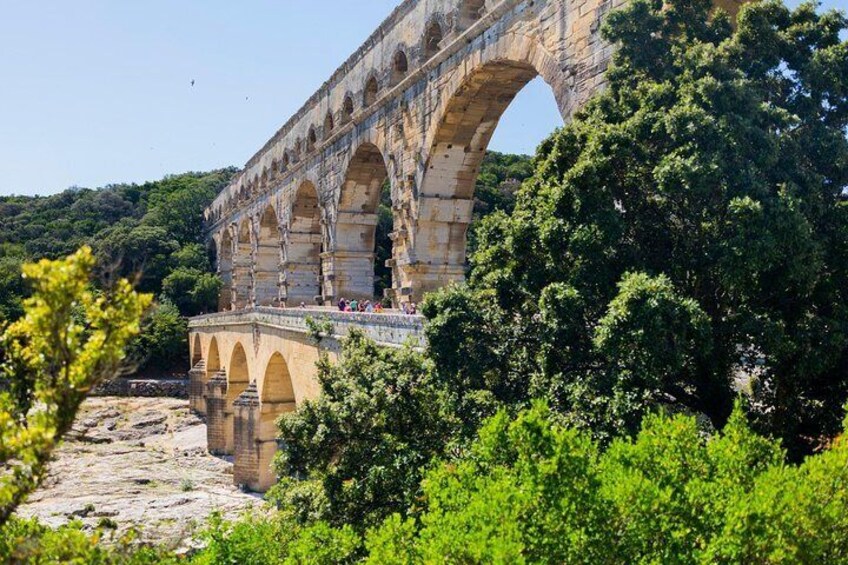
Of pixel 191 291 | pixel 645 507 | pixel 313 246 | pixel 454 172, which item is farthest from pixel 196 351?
pixel 645 507

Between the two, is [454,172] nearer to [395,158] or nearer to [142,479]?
[395,158]

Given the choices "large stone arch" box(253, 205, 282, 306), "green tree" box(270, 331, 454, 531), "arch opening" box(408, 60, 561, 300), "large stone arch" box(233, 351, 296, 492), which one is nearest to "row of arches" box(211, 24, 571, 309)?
"arch opening" box(408, 60, 561, 300)

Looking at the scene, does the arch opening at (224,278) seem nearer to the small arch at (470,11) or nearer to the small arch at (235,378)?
the small arch at (235,378)

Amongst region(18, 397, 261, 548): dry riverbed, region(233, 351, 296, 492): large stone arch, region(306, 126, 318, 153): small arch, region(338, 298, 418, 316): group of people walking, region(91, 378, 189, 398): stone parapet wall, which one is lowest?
region(18, 397, 261, 548): dry riverbed

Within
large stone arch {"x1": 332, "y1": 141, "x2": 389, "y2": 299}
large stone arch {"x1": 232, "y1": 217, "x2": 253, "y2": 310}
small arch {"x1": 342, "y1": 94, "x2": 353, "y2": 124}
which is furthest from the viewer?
large stone arch {"x1": 232, "y1": 217, "x2": 253, "y2": 310}

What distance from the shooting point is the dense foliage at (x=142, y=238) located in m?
47.6

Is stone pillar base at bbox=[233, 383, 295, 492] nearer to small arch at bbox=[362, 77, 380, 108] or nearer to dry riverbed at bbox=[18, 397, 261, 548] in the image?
dry riverbed at bbox=[18, 397, 261, 548]

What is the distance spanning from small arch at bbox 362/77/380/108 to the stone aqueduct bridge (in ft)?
0.15

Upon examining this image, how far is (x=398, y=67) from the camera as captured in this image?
19812mm

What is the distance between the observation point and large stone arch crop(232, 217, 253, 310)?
41219 millimetres

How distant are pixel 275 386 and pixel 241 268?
19430mm

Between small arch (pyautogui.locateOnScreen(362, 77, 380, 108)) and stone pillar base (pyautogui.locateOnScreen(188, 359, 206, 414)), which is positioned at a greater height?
small arch (pyautogui.locateOnScreen(362, 77, 380, 108))

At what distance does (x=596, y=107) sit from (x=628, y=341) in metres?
3.36

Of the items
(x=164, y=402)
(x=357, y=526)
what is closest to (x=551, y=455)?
(x=357, y=526)
